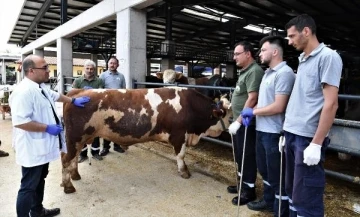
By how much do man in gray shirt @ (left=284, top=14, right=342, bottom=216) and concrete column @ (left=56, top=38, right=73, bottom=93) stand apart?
912 centimetres

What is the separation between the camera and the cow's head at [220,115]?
4.18m

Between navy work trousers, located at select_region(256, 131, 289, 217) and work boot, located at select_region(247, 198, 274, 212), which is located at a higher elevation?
navy work trousers, located at select_region(256, 131, 289, 217)

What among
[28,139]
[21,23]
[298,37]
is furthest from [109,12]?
[21,23]

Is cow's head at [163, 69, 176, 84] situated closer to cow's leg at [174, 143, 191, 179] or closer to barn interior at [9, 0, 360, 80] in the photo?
barn interior at [9, 0, 360, 80]

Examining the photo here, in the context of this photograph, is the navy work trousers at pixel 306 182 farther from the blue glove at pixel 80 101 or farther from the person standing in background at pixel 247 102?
the blue glove at pixel 80 101

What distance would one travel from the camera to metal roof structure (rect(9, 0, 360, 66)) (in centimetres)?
1036

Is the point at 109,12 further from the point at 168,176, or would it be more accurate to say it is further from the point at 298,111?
the point at 298,111

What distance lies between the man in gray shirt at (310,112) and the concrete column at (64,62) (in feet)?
29.9

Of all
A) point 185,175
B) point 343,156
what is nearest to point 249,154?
point 185,175

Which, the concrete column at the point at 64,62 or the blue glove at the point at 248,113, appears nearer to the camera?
the blue glove at the point at 248,113

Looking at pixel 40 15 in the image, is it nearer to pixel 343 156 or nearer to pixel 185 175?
pixel 185 175

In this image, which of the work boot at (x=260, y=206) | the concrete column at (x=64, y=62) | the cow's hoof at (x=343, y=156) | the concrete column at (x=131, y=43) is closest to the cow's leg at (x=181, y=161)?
the work boot at (x=260, y=206)

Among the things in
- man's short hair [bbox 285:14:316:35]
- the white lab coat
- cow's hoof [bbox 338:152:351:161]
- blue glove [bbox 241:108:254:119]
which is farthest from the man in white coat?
cow's hoof [bbox 338:152:351:161]

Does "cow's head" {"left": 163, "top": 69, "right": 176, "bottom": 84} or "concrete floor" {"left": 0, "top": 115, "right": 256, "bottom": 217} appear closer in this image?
"concrete floor" {"left": 0, "top": 115, "right": 256, "bottom": 217}
